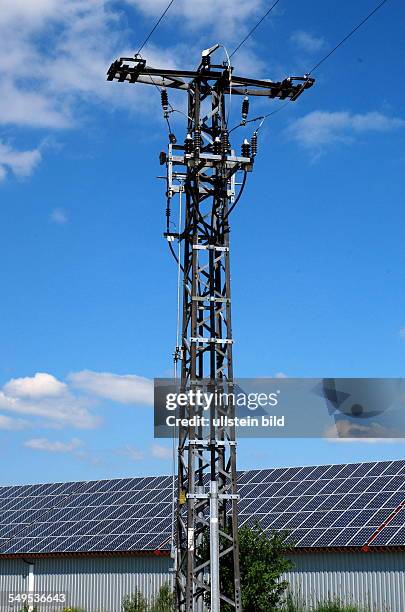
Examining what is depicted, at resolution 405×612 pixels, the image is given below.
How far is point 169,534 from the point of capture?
133ft

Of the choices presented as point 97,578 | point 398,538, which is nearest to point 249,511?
point 97,578

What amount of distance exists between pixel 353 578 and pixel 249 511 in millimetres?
6975

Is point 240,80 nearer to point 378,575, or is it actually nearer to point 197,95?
point 197,95

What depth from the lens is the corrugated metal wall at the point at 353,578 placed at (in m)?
33.8

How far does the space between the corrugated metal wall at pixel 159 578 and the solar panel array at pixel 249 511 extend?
0.60m

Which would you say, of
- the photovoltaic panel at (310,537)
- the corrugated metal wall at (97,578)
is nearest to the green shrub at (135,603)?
→ the corrugated metal wall at (97,578)

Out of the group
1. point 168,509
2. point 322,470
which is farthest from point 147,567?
point 322,470

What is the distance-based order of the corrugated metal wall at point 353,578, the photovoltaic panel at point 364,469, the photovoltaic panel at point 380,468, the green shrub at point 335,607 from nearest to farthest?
the corrugated metal wall at point 353,578, the green shrub at point 335,607, the photovoltaic panel at point 380,468, the photovoltaic panel at point 364,469

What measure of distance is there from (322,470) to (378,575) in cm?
975

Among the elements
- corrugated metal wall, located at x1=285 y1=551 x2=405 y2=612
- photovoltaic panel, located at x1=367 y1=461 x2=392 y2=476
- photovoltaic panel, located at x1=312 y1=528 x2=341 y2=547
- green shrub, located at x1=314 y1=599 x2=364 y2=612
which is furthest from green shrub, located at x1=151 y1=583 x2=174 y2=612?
photovoltaic panel, located at x1=367 y1=461 x2=392 y2=476

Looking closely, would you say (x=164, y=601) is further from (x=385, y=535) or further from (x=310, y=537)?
(x=385, y=535)

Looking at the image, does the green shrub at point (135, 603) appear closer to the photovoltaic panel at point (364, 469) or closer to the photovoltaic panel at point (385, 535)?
the photovoltaic panel at point (385, 535)

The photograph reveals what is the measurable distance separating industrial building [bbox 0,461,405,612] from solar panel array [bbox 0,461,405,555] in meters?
0.06

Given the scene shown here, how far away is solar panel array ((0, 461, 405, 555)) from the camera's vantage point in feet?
120
